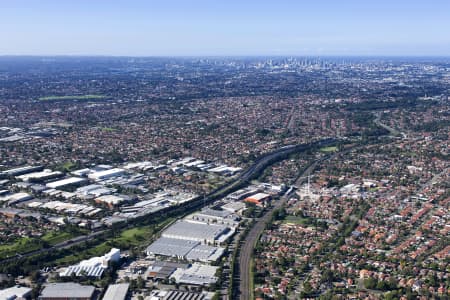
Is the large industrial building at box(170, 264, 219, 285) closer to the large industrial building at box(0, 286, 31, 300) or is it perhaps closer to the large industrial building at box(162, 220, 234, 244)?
the large industrial building at box(162, 220, 234, 244)

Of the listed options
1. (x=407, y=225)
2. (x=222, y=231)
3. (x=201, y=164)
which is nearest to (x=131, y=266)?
(x=222, y=231)

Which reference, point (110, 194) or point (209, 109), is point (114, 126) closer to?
point (209, 109)

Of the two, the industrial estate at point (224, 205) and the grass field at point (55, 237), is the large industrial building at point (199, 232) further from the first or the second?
the grass field at point (55, 237)

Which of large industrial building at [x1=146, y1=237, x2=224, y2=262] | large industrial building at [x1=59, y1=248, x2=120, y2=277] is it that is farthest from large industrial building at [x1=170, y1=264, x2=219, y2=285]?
large industrial building at [x1=59, y1=248, x2=120, y2=277]

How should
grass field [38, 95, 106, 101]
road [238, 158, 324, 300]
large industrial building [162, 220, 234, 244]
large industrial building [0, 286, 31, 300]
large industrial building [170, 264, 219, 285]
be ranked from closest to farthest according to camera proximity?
large industrial building [0, 286, 31, 300] → road [238, 158, 324, 300] → large industrial building [170, 264, 219, 285] → large industrial building [162, 220, 234, 244] → grass field [38, 95, 106, 101]

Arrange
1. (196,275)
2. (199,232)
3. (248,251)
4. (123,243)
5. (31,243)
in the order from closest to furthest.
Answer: (196,275), (248,251), (31,243), (123,243), (199,232)

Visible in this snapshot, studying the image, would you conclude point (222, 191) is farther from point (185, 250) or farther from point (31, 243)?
point (31, 243)

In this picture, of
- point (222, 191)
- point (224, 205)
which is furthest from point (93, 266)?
point (222, 191)

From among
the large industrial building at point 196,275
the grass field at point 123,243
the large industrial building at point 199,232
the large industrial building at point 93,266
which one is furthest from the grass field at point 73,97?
the large industrial building at point 196,275

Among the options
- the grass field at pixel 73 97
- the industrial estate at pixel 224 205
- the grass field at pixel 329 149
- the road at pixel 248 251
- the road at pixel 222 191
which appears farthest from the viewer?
the grass field at pixel 73 97

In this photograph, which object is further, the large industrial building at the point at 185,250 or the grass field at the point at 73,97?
the grass field at the point at 73,97

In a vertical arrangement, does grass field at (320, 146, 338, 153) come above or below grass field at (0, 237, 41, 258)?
above
